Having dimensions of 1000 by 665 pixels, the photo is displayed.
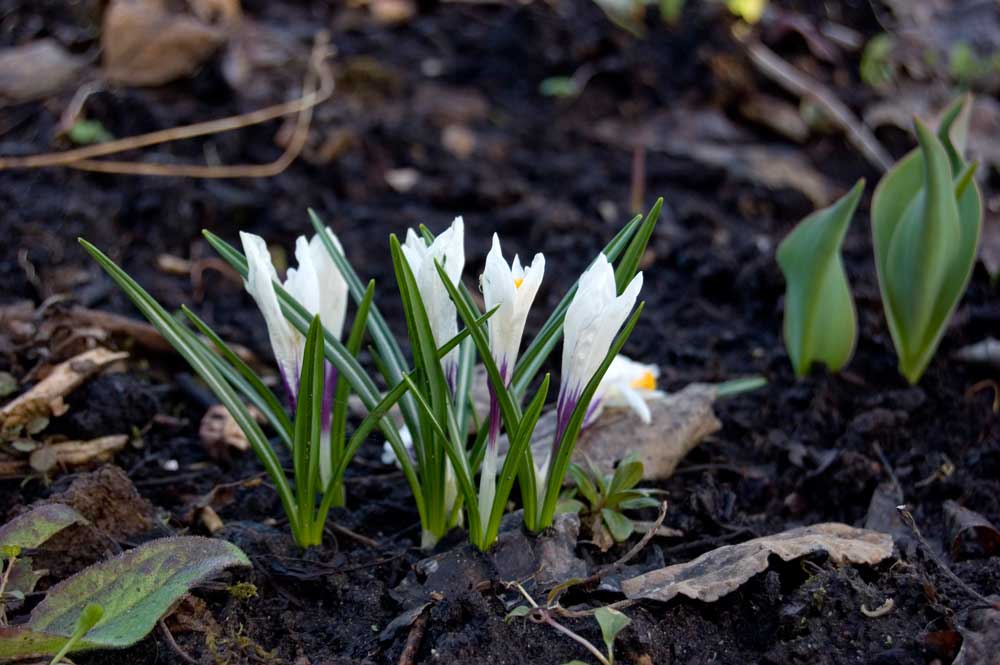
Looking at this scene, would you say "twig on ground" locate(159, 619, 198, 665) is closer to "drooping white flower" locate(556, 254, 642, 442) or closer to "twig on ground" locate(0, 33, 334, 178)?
"drooping white flower" locate(556, 254, 642, 442)

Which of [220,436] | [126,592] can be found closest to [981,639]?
[126,592]

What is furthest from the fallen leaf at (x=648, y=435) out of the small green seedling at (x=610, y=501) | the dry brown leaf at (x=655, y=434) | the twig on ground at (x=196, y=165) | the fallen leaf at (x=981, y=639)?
the twig on ground at (x=196, y=165)

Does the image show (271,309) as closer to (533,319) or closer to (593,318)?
(593,318)

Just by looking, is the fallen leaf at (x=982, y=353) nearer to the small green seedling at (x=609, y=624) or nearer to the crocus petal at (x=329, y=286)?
the small green seedling at (x=609, y=624)

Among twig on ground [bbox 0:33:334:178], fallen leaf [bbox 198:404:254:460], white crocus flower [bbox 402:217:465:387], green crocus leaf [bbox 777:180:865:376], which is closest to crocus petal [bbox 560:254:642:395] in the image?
white crocus flower [bbox 402:217:465:387]

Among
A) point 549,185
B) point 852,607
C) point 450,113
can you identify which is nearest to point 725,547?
point 852,607

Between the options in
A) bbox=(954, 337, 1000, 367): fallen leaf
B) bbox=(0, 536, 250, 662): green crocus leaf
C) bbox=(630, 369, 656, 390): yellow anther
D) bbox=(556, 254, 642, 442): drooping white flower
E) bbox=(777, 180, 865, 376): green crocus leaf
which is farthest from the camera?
bbox=(954, 337, 1000, 367): fallen leaf
